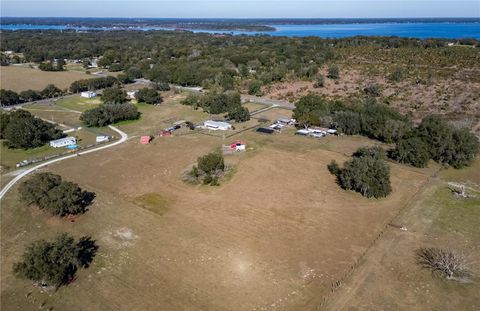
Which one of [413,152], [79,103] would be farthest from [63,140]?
[413,152]

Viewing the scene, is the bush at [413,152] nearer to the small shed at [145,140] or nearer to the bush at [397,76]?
the small shed at [145,140]

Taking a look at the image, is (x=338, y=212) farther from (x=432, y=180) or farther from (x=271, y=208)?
(x=432, y=180)

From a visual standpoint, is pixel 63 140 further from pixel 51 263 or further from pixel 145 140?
pixel 51 263

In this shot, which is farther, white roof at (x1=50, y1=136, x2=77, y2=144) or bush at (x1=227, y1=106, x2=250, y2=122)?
bush at (x1=227, y1=106, x2=250, y2=122)

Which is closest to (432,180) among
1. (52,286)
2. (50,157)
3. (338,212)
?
(338,212)

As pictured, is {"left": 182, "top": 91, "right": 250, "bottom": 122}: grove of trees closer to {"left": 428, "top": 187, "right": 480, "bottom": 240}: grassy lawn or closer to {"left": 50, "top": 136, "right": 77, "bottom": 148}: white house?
{"left": 50, "top": 136, "right": 77, "bottom": 148}: white house

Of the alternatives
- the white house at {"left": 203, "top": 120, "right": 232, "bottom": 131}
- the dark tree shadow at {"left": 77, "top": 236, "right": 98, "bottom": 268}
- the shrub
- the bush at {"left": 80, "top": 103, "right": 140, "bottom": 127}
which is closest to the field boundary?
the shrub
